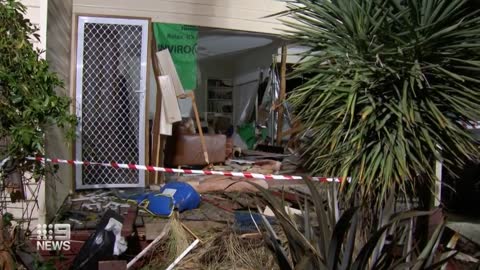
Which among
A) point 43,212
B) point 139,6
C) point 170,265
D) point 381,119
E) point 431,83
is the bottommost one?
point 170,265

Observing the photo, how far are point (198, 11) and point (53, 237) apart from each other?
422 cm

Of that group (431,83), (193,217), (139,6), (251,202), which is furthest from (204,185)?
(431,83)

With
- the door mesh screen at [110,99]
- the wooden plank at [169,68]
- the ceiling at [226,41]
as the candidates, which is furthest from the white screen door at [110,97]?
the ceiling at [226,41]

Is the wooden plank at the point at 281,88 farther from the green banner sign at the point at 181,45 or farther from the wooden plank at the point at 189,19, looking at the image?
the green banner sign at the point at 181,45

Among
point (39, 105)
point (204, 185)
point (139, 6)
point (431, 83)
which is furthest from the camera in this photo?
point (139, 6)

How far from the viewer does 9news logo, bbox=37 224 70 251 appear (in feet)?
15.3

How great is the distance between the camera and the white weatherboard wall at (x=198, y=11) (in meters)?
7.11

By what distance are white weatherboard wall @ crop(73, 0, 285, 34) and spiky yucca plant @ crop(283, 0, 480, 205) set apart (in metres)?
3.19

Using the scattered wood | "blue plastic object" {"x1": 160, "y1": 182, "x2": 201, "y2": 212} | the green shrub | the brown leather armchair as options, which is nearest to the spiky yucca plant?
the scattered wood

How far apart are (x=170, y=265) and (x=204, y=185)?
7.27 ft

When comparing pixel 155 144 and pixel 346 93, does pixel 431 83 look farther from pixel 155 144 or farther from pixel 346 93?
pixel 155 144

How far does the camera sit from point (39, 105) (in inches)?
142

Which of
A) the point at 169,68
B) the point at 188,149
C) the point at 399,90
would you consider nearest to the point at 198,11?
the point at 169,68

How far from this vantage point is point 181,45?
304 inches
